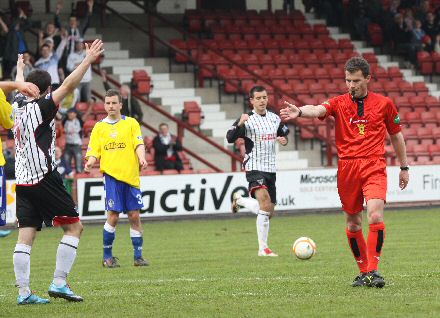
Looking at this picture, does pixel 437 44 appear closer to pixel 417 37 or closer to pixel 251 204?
pixel 417 37

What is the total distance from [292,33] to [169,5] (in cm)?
423

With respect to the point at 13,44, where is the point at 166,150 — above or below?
below

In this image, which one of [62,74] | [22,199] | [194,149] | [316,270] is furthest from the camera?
[194,149]

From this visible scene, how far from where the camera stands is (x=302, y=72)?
33.3m

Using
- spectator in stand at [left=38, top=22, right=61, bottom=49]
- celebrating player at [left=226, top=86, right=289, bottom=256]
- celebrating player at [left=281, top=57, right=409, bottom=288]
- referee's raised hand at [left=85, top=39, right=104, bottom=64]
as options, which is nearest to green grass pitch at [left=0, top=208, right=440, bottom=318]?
celebrating player at [left=281, top=57, right=409, bottom=288]

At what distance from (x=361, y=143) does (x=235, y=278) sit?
2283 mm

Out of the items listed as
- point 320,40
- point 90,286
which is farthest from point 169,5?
point 90,286

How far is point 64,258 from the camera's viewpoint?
33.2 feet

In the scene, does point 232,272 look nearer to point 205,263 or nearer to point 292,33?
point 205,263

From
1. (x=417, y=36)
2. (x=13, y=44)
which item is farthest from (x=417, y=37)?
(x=13, y=44)

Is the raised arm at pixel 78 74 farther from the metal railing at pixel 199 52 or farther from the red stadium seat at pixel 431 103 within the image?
the red stadium seat at pixel 431 103

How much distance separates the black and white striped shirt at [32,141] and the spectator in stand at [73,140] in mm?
15454

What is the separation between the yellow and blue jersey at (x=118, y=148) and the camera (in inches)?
570

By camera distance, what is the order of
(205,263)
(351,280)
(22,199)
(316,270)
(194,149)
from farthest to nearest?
(194,149), (205,263), (316,270), (351,280), (22,199)
